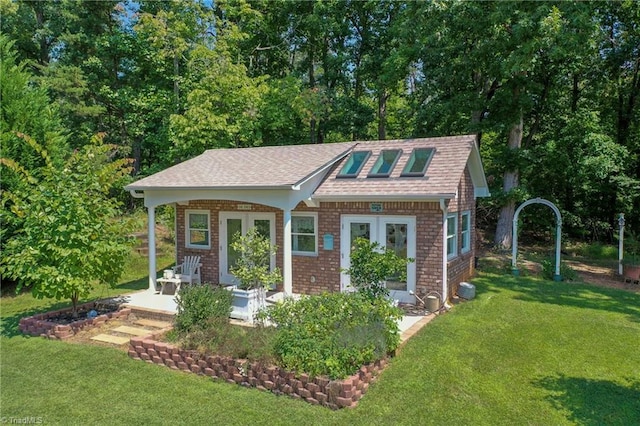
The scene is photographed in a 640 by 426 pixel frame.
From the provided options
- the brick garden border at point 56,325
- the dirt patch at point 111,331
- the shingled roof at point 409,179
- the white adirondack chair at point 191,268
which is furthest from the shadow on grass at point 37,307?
the shingled roof at point 409,179

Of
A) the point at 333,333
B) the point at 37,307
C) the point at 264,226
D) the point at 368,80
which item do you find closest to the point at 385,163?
the point at 264,226

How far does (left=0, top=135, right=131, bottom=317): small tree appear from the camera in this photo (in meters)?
7.94

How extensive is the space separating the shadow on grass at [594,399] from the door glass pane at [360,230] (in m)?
4.80

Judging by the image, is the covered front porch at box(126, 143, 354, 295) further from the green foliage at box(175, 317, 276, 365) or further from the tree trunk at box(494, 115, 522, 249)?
the tree trunk at box(494, 115, 522, 249)

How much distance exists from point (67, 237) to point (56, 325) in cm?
177

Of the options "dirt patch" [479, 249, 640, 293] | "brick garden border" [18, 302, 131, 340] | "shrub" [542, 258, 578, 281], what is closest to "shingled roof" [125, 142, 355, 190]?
"brick garden border" [18, 302, 131, 340]

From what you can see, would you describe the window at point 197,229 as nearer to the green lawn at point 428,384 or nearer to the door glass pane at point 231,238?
the door glass pane at point 231,238

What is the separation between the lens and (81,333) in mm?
8242

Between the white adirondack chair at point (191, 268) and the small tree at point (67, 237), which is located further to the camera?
the white adirondack chair at point (191, 268)

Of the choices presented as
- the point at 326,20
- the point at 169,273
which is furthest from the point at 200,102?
the point at 169,273

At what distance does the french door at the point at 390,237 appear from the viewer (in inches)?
368

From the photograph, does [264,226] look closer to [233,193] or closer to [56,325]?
[233,193]

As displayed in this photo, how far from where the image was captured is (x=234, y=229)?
1141 cm

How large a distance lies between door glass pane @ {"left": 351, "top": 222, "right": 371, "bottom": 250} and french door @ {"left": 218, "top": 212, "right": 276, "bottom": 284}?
220 cm
